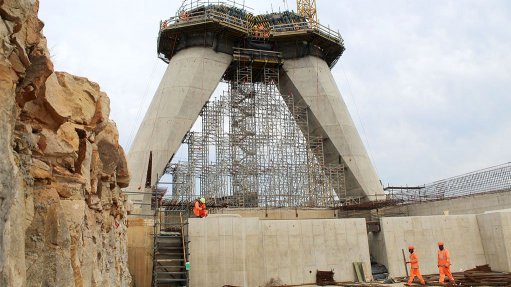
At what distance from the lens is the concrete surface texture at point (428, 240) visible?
47.4ft

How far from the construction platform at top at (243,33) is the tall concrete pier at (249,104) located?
0.22ft

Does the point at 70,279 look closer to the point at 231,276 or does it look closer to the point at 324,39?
the point at 231,276

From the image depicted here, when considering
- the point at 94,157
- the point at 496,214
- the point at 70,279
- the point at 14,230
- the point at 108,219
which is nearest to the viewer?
the point at 14,230

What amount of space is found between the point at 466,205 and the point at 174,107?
15.3 meters

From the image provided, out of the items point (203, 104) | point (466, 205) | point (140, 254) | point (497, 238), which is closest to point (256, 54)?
point (203, 104)

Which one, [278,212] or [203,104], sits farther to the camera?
[203,104]

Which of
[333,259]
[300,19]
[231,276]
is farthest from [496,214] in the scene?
[300,19]

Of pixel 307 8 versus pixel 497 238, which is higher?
pixel 307 8

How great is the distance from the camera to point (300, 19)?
96.1 ft

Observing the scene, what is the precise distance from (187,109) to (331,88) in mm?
9684

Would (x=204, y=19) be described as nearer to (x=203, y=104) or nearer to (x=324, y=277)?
(x=203, y=104)

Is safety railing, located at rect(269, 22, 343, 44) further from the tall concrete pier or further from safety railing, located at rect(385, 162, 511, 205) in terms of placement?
safety railing, located at rect(385, 162, 511, 205)

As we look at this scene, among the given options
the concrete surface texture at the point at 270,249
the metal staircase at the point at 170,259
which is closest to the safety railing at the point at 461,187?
the concrete surface texture at the point at 270,249

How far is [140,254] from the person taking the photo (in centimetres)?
1205
